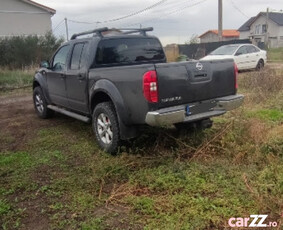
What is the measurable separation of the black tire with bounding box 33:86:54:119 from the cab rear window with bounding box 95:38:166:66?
2.66 m

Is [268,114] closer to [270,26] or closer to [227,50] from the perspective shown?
[227,50]

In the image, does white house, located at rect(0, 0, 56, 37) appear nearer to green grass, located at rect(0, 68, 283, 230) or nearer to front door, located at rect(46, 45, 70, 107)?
front door, located at rect(46, 45, 70, 107)

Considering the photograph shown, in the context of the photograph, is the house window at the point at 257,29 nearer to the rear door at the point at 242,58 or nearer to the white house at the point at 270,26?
the white house at the point at 270,26

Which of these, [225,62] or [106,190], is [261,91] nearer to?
[225,62]

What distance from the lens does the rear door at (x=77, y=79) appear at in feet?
18.2

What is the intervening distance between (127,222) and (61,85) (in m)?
3.88

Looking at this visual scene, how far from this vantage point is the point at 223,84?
493cm

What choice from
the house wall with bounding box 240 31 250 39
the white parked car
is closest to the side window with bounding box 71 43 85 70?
the white parked car

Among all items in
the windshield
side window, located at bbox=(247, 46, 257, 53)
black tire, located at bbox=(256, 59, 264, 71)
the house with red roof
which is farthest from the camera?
the house with red roof

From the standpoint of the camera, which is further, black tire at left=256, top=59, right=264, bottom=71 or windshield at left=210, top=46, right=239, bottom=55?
black tire at left=256, top=59, right=264, bottom=71

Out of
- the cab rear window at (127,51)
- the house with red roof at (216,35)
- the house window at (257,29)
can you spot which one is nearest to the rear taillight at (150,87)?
the cab rear window at (127,51)

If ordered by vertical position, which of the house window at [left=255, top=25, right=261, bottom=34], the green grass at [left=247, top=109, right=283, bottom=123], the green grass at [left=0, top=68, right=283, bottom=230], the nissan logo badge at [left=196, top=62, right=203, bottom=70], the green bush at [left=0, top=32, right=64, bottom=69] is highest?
the house window at [left=255, top=25, right=261, bottom=34]

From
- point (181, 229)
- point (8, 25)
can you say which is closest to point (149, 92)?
point (181, 229)

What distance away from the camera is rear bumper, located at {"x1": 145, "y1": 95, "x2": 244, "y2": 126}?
4.19m
